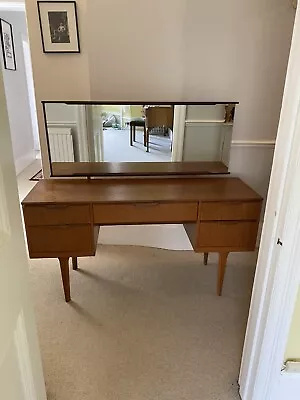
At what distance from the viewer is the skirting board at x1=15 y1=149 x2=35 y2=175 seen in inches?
181

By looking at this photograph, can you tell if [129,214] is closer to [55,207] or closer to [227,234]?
[55,207]

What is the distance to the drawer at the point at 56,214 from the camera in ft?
5.73

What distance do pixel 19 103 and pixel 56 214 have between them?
145 inches

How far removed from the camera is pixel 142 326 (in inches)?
73.8

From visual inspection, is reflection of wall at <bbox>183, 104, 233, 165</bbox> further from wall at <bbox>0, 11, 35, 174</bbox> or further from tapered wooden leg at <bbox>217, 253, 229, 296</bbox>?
wall at <bbox>0, 11, 35, 174</bbox>

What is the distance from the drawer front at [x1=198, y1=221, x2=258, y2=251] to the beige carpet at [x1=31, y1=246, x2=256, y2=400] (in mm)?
428

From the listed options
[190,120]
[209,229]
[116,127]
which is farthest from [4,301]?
[190,120]

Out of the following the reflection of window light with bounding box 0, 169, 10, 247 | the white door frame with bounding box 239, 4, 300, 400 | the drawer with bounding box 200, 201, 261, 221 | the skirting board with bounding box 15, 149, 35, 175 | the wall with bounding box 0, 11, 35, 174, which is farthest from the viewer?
the skirting board with bounding box 15, 149, 35, 175

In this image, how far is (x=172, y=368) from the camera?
1593mm

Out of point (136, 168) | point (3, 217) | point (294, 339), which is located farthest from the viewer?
point (136, 168)

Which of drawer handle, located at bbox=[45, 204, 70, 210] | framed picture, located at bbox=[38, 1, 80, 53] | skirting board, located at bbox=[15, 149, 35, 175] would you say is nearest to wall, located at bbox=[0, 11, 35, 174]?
skirting board, located at bbox=[15, 149, 35, 175]

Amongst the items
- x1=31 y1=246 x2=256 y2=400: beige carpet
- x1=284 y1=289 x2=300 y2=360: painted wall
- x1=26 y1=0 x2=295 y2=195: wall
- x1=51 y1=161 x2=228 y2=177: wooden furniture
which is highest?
x1=26 y1=0 x2=295 y2=195: wall

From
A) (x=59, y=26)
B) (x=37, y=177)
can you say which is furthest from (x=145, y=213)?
(x=37, y=177)

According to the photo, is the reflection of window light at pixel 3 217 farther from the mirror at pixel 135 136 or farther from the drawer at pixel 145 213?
the mirror at pixel 135 136
